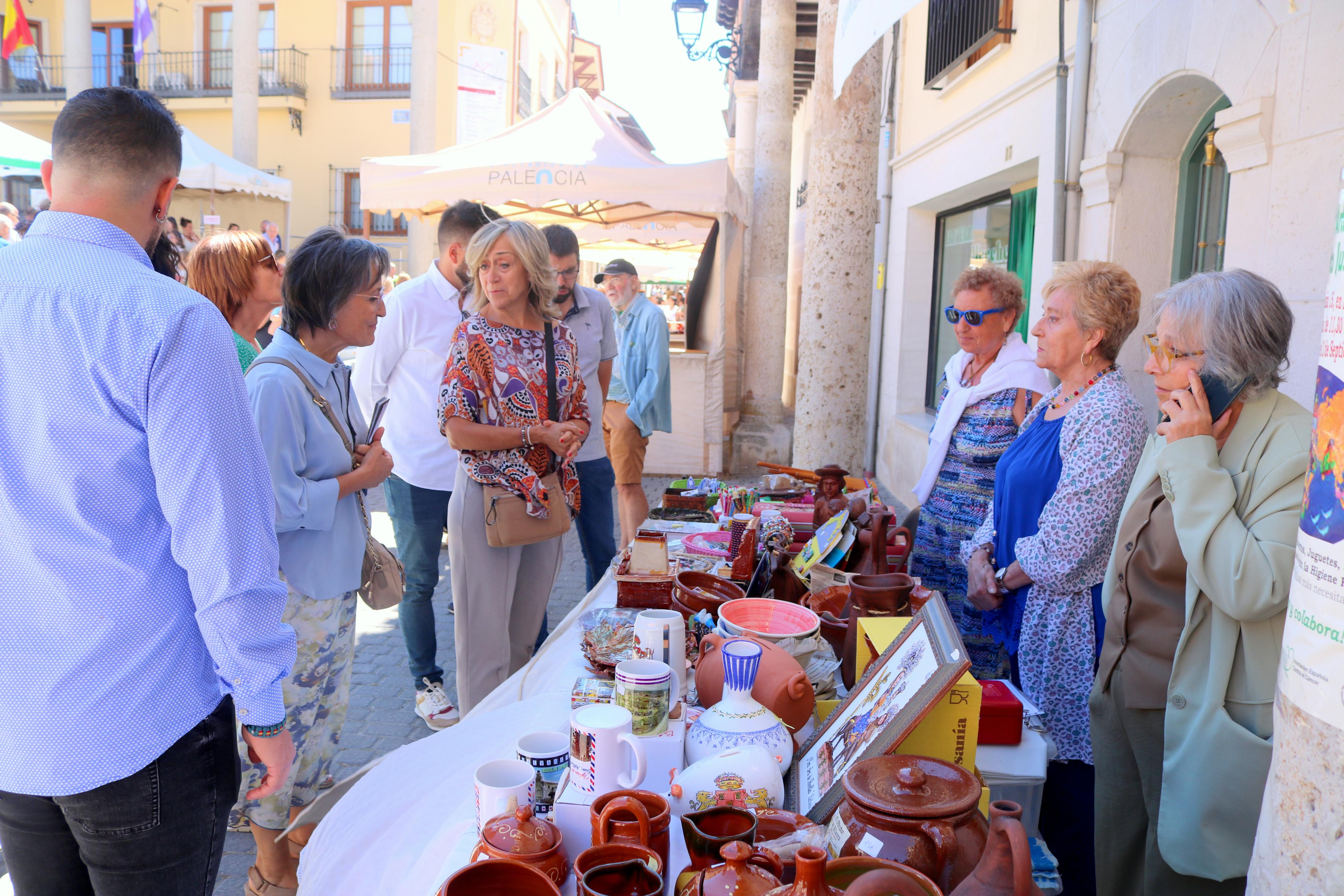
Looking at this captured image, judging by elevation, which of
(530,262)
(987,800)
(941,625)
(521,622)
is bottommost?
(521,622)

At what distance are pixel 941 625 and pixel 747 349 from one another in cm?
932

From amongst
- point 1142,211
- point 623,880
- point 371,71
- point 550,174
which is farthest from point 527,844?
point 371,71

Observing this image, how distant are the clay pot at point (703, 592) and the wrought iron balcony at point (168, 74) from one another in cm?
2478

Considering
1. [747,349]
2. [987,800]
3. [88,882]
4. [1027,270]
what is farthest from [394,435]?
[747,349]

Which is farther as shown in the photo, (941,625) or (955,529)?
(955,529)

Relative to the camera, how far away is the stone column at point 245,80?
1836 centimetres

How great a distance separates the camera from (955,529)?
333 centimetres

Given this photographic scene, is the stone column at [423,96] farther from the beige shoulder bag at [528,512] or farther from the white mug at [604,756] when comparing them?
the white mug at [604,756]

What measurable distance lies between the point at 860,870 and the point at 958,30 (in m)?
6.90

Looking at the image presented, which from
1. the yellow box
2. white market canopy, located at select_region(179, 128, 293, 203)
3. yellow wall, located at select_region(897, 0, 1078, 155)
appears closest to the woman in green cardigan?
the yellow box

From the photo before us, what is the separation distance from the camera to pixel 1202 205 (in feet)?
13.4

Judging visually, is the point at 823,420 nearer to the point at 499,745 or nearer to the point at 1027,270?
the point at 1027,270

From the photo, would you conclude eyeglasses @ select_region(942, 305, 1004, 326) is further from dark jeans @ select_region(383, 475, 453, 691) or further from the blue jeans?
dark jeans @ select_region(383, 475, 453, 691)

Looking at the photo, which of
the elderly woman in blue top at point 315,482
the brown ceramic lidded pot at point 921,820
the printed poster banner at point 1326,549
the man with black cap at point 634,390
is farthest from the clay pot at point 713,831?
the man with black cap at point 634,390
